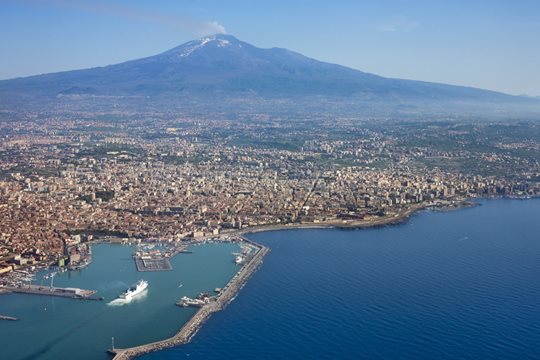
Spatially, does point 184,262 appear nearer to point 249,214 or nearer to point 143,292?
point 143,292

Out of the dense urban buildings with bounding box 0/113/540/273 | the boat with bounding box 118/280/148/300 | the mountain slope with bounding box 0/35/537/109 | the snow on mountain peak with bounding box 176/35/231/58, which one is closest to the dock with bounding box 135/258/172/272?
the boat with bounding box 118/280/148/300

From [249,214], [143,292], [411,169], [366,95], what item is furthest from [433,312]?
[366,95]

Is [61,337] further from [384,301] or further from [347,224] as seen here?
[347,224]

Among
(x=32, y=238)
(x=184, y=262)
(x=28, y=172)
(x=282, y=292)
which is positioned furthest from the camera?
(x=28, y=172)

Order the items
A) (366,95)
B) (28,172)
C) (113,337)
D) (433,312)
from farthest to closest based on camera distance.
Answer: (366,95) < (28,172) < (433,312) < (113,337)

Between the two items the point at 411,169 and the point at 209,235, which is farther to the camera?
the point at 411,169

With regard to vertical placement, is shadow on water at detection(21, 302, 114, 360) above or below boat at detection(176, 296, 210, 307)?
below

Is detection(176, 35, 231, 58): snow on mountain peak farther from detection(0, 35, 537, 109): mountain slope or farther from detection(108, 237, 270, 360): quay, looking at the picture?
detection(108, 237, 270, 360): quay
